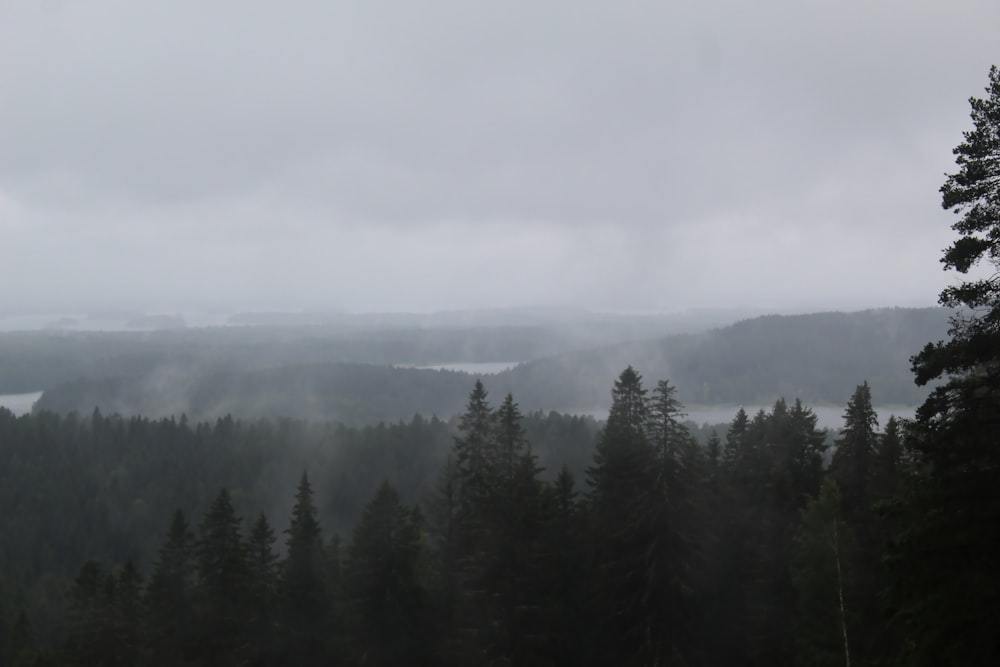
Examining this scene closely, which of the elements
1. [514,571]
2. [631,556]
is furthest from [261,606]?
[631,556]

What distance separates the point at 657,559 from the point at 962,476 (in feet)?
48.1

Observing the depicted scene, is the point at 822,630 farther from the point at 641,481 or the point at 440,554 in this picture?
the point at 440,554

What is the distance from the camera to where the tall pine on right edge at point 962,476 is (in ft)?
38.1

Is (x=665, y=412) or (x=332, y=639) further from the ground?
(x=665, y=412)

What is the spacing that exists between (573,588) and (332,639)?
10.4 m

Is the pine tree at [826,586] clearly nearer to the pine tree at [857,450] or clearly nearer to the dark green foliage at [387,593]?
the pine tree at [857,450]

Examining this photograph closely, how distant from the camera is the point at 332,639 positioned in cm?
3172

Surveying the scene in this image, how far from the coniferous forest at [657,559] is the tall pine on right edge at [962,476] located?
0.11 ft

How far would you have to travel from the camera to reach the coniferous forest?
12.6 m

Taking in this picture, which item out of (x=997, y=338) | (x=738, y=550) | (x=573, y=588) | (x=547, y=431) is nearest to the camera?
(x=997, y=338)

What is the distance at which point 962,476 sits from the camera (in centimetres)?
1223

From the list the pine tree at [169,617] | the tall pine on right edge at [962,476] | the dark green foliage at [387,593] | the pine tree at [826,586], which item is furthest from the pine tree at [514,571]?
the tall pine on right edge at [962,476]

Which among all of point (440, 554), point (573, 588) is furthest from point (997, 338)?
point (440, 554)

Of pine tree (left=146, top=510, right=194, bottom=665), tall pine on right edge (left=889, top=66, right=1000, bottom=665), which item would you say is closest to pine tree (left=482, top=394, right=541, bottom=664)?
pine tree (left=146, top=510, right=194, bottom=665)
